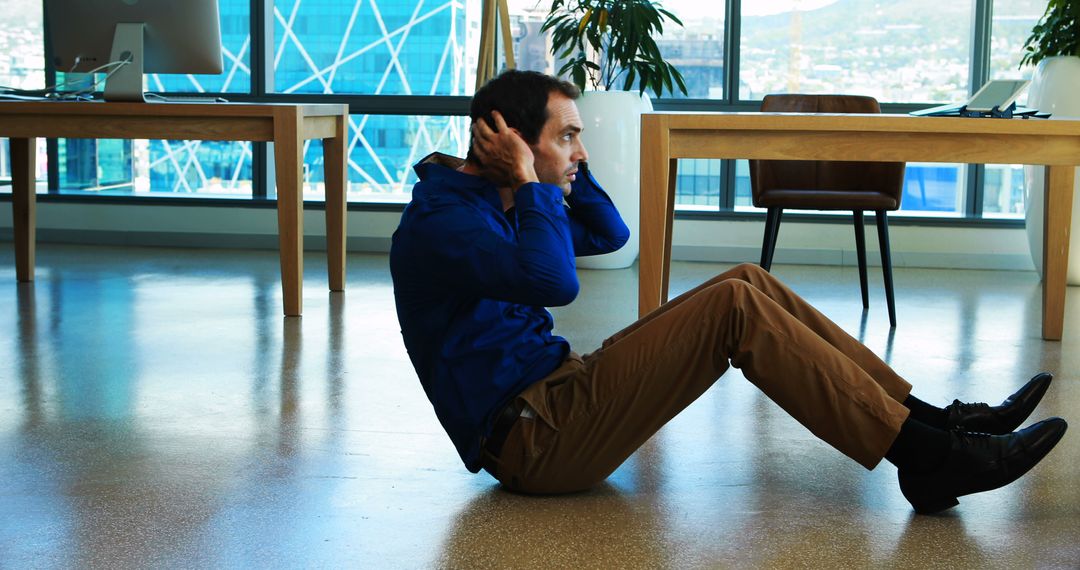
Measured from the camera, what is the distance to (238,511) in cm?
182

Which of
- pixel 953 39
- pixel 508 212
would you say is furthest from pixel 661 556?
pixel 953 39

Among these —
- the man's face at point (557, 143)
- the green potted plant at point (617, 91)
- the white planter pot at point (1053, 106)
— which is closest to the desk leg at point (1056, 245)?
the white planter pot at point (1053, 106)

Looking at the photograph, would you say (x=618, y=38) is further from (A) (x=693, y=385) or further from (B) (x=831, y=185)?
(A) (x=693, y=385)

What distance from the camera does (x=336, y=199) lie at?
13.3ft

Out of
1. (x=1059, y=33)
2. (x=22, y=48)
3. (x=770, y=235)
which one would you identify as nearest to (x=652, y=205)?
(x=770, y=235)

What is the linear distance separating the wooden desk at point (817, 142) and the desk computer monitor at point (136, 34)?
169 cm

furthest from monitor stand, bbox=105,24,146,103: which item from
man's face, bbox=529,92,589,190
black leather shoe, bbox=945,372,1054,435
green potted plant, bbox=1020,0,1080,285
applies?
green potted plant, bbox=1020,0,1080,285

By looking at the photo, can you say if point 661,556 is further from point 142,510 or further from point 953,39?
point 953,39

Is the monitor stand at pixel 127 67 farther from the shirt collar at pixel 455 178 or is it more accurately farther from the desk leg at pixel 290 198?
the shirt collar at pixel 455 178

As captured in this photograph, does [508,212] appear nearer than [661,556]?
No

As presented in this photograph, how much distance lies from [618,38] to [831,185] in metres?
1.26

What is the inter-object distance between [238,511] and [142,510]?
15cm

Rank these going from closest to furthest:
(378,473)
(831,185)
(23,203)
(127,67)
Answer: (378,473) → (127,67) → (831,185) → (23,203)

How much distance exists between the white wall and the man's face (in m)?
3.45
